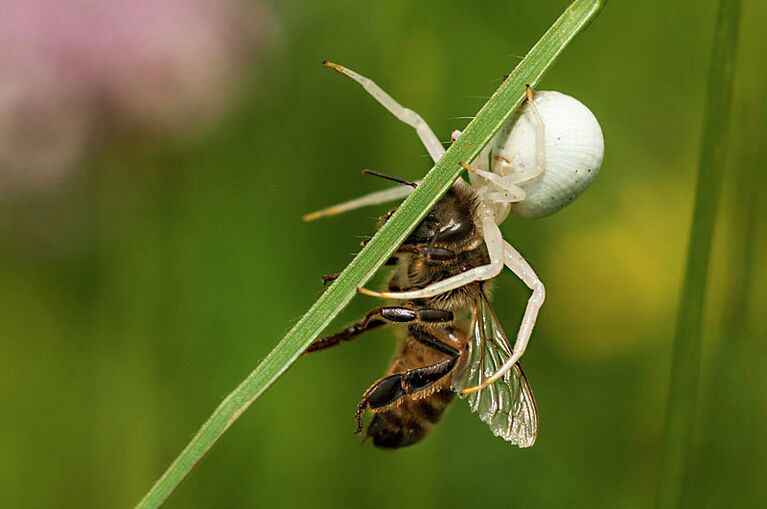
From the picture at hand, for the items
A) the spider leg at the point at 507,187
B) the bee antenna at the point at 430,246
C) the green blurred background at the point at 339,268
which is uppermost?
the spider leg at the point at 507,187

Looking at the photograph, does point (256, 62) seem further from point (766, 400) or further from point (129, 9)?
point (766, 400)

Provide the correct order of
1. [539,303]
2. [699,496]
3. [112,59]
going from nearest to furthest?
1. [539,303]
2. [699,496]
3. [112,59]

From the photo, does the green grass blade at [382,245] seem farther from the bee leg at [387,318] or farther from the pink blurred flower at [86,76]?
the pink blurred flower at [86,76]

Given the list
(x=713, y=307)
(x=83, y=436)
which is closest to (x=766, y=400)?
(x=713, y=307)

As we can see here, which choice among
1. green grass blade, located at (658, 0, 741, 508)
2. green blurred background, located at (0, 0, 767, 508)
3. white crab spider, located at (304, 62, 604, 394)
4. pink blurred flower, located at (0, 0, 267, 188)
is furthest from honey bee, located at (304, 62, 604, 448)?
pink blurred flower, located at (0, 0, 267, 188)

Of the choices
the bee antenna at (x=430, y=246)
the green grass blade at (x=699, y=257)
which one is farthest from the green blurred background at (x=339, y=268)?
the bee antenna at (x=430, y=246)

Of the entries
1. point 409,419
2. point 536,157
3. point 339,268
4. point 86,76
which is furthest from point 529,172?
point 86,76
